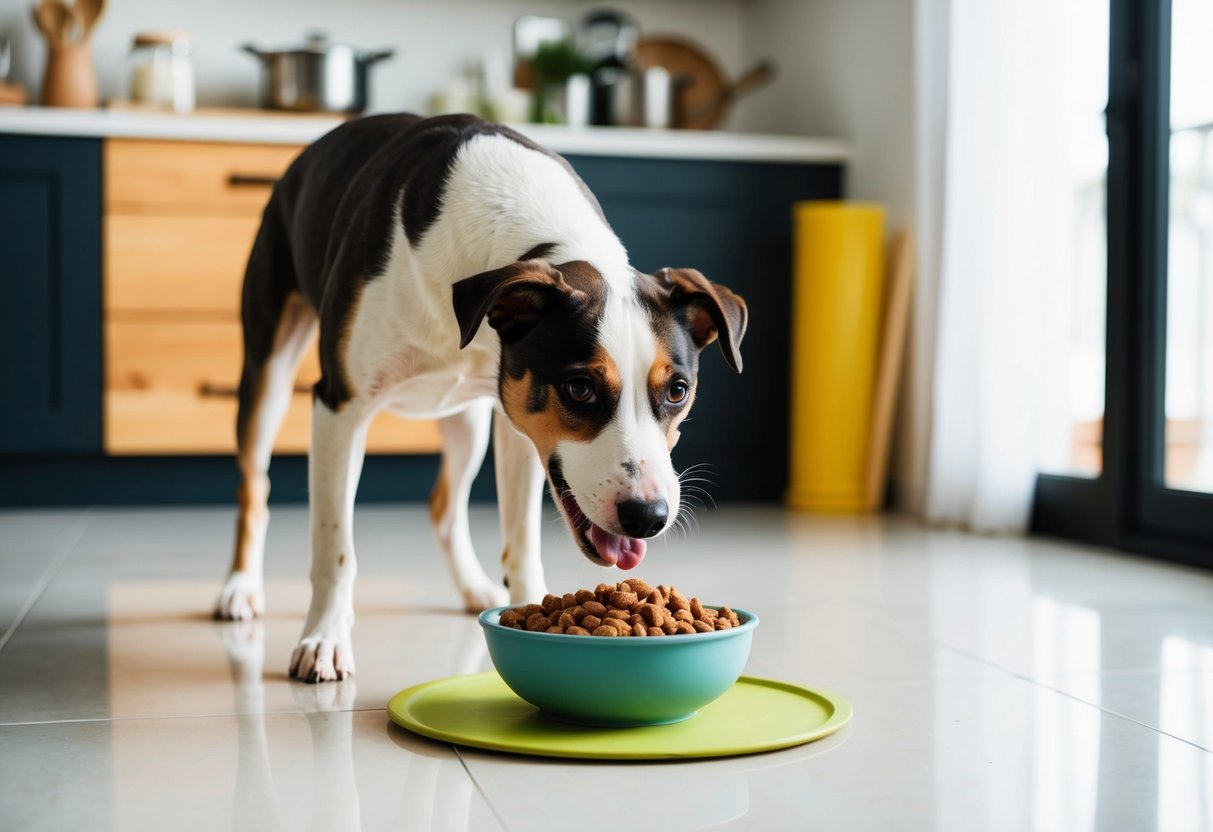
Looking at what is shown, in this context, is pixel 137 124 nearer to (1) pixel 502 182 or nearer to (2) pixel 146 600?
(2) pixel 146 600

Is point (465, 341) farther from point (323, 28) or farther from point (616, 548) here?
point (323, 28)

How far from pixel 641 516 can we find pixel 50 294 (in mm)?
2981

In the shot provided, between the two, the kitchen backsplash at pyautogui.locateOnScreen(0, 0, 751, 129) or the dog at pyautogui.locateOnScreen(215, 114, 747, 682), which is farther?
the kitchen backsplash at pyautogui.locateOnScreen(0, 0, 751, 129)

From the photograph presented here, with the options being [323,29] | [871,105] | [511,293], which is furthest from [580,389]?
[323,29]

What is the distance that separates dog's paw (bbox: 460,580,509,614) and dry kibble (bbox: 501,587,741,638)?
807mm

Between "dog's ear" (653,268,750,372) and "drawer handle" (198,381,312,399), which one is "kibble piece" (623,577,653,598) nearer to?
"dog's ear" (653,268,750,372)

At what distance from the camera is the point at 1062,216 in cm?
356

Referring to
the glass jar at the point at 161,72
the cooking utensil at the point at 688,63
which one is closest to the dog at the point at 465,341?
the glass jar at the point at 161,72

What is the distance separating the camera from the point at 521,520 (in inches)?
88.2

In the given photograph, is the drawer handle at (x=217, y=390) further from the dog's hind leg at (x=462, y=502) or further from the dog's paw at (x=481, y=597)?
the dog's paw at (x=481, y=597)

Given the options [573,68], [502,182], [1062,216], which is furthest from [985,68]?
[502,182]

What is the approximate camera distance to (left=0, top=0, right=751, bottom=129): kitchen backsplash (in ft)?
15.5

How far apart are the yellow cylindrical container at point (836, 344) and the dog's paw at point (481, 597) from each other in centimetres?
191

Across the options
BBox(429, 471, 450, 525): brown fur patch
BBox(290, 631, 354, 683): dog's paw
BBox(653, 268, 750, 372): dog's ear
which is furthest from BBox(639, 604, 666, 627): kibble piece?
BBox(429, 471, 450, 525): brown fur patch
